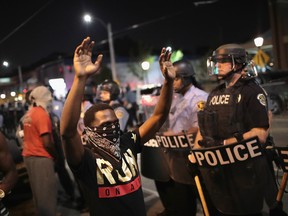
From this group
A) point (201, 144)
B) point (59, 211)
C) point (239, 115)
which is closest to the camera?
point (239, 115)

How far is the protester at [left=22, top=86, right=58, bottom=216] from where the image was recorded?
14.8 ft

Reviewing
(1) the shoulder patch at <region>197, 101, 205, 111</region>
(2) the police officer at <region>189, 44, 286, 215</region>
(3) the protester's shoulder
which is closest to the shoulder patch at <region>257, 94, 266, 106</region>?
(2) the police officer at <region>189, 44, 286, 215</region>

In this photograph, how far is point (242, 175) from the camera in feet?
9.84

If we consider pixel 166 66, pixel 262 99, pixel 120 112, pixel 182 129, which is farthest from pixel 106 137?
pixel 120 112

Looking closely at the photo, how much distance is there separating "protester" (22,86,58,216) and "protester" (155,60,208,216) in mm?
1436

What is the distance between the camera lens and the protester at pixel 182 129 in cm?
423

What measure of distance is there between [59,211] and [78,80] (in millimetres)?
4369

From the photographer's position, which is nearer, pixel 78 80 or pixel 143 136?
pixel 78 80

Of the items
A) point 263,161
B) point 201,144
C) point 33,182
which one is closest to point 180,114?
point 201,144

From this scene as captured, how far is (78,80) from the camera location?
2.13 m

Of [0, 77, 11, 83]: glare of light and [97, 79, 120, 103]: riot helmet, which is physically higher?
[0, 77, 11, 83]: glare of light

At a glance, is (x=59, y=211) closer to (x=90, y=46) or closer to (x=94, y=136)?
(x=94, y=136)

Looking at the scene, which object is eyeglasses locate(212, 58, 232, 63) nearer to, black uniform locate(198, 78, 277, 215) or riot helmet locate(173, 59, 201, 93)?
black uniform locate(198, 78, 277, 215)

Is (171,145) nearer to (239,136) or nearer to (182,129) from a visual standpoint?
(182,129)
